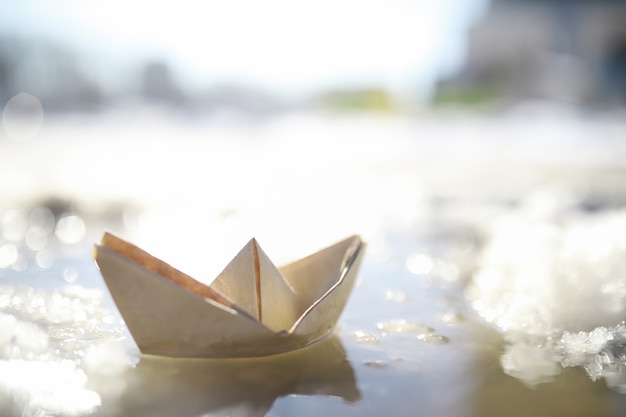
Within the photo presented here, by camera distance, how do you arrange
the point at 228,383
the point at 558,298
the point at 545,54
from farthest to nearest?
the point at 545,54 → the point at 558,298 → the point at 228,383

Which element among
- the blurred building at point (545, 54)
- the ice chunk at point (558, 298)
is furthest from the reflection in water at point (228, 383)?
the blurred building at point (545, 54)

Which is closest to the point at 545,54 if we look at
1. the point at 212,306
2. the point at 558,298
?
the point at 558,298

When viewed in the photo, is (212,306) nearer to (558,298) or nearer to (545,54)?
(558,298)

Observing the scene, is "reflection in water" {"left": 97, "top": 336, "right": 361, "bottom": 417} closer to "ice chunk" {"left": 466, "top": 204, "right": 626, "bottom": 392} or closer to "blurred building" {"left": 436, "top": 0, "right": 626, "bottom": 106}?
"ice chunk" {"left": 466, "top": 204, "right": 626, "bottom": 392}

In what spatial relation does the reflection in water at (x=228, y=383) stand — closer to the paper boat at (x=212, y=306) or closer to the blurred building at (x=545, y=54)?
the paper boat at (x=212, y=306)

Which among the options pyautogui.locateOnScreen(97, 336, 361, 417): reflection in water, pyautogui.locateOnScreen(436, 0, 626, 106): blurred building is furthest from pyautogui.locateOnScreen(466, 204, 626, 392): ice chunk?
pyautogui.locateOnScreen(436, 0, 626, 106): blurred building

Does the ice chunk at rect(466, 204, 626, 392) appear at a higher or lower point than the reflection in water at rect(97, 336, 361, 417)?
lower
